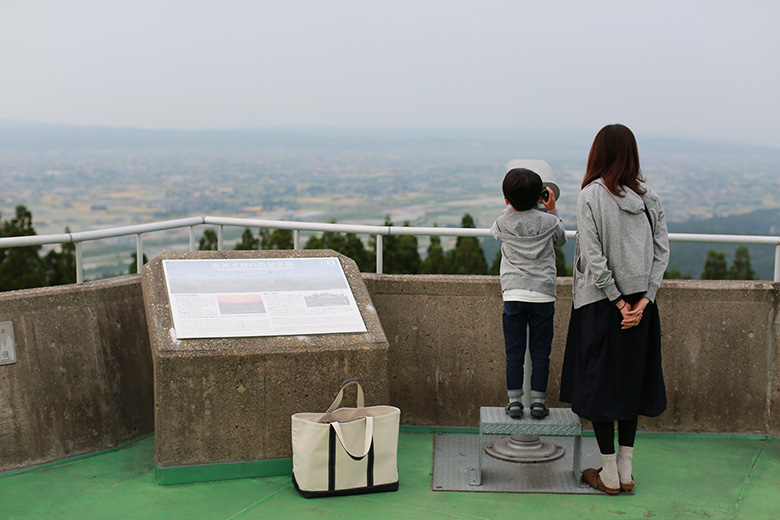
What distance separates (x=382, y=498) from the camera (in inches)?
171

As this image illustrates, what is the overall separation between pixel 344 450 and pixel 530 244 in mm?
1531

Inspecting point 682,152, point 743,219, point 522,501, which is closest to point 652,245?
point 522,501

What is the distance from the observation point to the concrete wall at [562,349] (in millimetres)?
5371

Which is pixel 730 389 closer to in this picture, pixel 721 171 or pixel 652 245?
pixel 652 245

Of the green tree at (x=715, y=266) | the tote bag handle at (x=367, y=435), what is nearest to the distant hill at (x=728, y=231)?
the green tree at (x=715, y=266)

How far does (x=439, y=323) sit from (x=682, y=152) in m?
163

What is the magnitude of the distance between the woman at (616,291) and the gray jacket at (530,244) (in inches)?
7.3

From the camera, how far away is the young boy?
4.32 meters

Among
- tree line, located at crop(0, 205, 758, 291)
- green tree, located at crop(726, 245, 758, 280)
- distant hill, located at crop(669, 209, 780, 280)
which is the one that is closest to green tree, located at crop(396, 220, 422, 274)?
tree line, located at crop(0, 205, 758, 291)

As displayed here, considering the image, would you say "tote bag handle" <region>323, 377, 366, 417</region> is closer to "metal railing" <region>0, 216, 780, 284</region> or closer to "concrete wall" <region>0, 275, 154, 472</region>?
"metal railing" <region>0, 216, 780, 284</region>

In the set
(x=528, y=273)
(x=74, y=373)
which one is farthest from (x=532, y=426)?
(x=74, y=373)

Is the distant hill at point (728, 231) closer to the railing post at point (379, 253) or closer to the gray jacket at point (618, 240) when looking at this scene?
the railing post at point (379, 253)

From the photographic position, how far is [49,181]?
4911 inches

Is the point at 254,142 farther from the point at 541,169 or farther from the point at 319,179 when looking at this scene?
the point at 541,169
